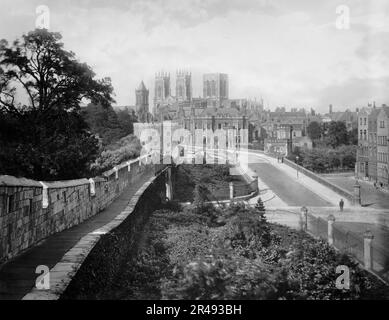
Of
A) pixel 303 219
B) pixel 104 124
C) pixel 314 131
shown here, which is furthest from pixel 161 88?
pixel 303 219

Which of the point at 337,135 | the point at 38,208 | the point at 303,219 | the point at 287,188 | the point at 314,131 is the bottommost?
the point at 303,219

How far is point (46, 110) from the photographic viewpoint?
16.1m

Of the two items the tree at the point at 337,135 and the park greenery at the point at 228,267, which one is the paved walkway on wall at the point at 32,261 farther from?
the tree at the point at 337,135

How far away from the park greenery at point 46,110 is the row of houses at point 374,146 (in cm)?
3697

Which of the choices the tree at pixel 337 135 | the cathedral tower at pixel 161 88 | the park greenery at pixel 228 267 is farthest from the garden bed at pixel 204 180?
the cathedral tower at pixel 161 88

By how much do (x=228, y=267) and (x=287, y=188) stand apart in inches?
1254

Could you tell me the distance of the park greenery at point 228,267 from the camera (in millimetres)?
8906

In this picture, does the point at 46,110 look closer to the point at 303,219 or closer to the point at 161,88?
the point at 303,219

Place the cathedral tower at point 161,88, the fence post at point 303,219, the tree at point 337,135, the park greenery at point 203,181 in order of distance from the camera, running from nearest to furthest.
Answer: the fence post at point 303,219 < the park greenery at point 203,181 < the tree at point 337,135 < the cathedral tower at point 161,88

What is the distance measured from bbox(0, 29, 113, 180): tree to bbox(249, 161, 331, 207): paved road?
20.7m

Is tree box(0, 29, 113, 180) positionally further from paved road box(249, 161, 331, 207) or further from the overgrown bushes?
the overgrown bushes

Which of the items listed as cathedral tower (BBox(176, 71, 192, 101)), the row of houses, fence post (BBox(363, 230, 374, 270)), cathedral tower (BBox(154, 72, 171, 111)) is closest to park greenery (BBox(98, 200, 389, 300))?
fence post (BBox(363, 230, 374, 270))

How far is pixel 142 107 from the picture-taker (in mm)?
113750

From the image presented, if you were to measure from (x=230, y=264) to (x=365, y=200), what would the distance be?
29.8 meters
